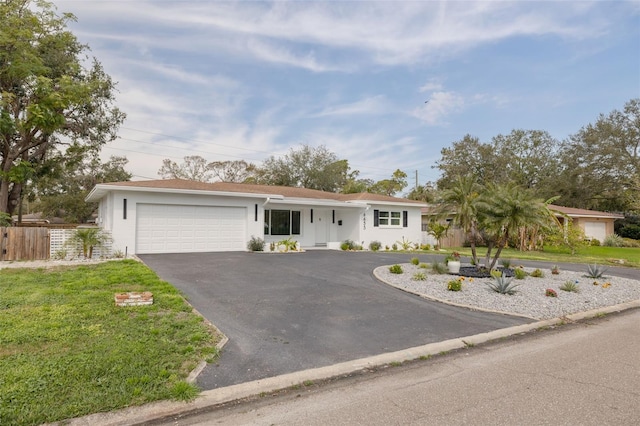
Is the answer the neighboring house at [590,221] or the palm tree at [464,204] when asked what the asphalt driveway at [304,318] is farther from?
the neighboring house at [590,221]

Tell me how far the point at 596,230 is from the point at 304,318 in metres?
32.7

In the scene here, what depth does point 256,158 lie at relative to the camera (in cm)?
4012

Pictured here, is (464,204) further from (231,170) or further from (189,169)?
(189,169)

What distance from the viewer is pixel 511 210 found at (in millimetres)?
9648

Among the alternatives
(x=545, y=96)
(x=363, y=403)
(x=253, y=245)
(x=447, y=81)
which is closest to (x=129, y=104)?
(x=253, y=245)

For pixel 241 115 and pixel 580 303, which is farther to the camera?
pixel 241 115

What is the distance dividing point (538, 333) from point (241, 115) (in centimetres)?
2020

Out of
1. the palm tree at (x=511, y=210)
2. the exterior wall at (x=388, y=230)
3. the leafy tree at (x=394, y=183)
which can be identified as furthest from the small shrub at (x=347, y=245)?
the leafy tree at (x=394, y=183)

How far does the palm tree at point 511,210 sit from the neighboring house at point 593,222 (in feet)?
72.4

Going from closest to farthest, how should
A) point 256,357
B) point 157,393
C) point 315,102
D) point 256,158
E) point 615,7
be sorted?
point 157,393, point 256,357, point 615,7, point 315,102, point 256,158

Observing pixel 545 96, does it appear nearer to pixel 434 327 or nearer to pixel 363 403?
pixel 434 327

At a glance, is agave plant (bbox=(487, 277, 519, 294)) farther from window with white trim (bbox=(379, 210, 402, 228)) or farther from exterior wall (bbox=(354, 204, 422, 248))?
window with white trim (bbox=(379, 210, 402, 228))

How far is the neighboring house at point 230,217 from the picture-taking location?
14227 millimetres

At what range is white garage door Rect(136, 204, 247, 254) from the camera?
574 inches
